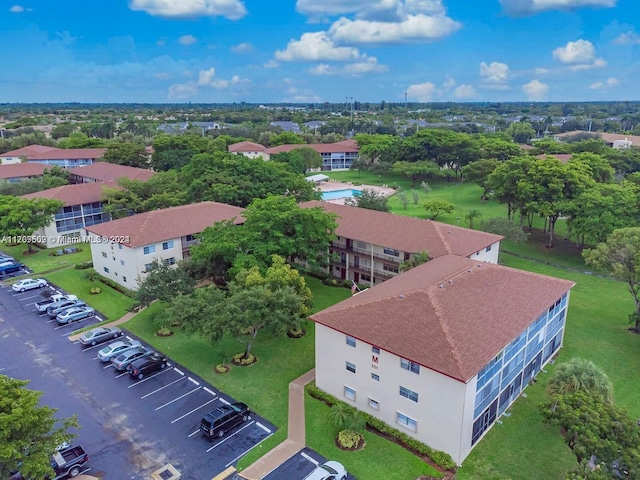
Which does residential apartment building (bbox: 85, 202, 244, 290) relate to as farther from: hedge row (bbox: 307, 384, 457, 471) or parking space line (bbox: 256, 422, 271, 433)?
hedge row (bbox: 307, 384, 457, 471)

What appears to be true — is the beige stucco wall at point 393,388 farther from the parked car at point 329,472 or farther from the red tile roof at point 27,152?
the red tile roof at point 27,152

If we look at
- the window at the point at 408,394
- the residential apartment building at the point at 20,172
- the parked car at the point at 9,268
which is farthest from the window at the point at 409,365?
the residential apartment building at the point at 20,172

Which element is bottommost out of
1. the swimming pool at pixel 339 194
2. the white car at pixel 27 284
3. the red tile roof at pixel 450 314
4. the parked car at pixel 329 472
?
the parked car at pixel 329 472

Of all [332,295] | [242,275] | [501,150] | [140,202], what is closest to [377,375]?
[242,275]

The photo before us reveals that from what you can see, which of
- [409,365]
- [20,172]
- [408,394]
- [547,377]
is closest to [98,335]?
[408,394]

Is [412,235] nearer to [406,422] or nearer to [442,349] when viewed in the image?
[442,349]

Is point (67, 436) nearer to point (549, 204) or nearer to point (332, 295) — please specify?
point (332, 295)
